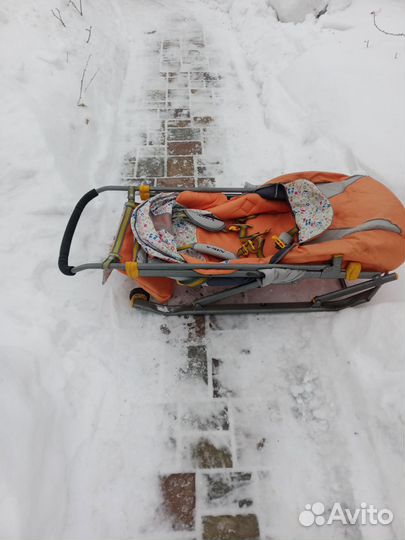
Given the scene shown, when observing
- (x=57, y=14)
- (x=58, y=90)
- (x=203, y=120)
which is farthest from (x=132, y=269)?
(x=57, y=14)

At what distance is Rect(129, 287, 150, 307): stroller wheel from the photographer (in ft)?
9.12

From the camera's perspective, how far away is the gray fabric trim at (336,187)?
8.93 ft

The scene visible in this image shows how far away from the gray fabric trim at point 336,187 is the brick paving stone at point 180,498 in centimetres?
213

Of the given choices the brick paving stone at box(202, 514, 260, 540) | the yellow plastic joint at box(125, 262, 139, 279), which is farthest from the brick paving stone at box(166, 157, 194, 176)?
the brick paving stone at box(202, 514, 260, 540)

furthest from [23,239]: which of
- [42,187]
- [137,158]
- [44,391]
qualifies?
[137,158]

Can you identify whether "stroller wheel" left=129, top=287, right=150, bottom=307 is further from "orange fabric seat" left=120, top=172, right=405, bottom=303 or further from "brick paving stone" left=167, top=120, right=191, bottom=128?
"brick paving stone" left=167, top=120, right=191, bottom=128

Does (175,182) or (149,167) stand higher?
(149,167)

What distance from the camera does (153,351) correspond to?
2.68m

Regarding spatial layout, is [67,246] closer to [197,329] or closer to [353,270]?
[197,329]

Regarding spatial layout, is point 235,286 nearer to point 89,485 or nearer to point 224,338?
point 224,338

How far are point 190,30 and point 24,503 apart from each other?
6.93 m

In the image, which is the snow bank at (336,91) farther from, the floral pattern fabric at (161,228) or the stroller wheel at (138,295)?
the stroller wheel at (138,295)

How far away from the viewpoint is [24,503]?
5.99 feet

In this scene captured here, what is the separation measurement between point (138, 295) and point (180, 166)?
1831mm
